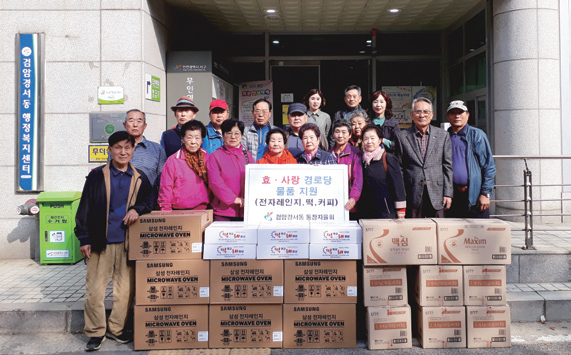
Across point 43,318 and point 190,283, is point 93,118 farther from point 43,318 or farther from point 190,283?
point 190,283

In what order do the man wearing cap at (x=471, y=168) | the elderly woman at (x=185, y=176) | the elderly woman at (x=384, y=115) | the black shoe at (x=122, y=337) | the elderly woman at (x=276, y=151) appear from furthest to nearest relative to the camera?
the elderly woman at (x=384, y=115) < the man wearing cap at (x=471, y=168) < the elderly woman at (x=276, y=151) < the elderly woman at (x=185, y=176) < the black shoe at (x=122, y=337)

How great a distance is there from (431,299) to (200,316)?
204 cm

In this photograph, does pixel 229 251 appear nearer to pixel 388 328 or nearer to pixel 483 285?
pixel 388 328

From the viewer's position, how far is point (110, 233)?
162 inches

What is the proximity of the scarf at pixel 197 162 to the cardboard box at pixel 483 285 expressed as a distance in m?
2.62

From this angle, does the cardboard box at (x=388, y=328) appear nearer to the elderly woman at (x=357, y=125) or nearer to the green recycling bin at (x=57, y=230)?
the elderly woman at (x=357, y=125)

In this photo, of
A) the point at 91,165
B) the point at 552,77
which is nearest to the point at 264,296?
the point at 91,165

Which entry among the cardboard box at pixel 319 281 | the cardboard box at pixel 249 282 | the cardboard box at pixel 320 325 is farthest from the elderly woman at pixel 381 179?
the cardboard box at pixel 249 282

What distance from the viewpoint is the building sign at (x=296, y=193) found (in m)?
4.42

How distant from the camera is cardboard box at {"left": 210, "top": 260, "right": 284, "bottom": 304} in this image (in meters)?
3.99

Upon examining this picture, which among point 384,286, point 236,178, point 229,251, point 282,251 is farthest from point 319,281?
point 236,178

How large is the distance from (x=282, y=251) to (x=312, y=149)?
1.26m

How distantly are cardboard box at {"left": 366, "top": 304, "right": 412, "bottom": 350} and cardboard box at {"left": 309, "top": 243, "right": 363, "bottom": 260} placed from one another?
0.49 meters

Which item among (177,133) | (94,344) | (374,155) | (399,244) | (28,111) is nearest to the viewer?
(399,244)
